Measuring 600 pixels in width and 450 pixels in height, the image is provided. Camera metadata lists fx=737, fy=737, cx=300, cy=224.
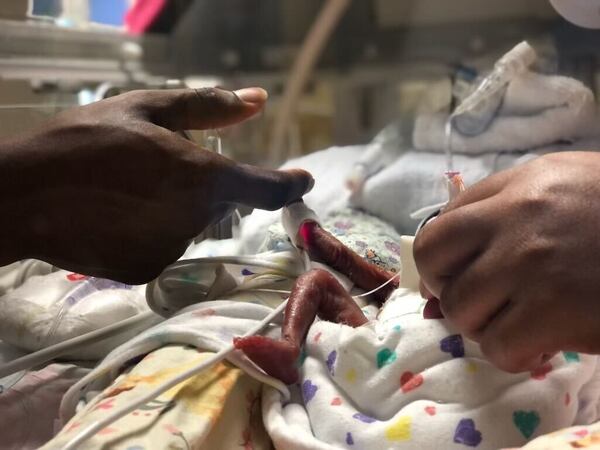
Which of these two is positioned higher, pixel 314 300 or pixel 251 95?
pixel 251 95

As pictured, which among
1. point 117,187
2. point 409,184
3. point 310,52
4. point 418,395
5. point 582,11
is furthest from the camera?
point 310,52

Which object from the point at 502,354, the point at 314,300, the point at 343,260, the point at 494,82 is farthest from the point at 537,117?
the point at 502,354

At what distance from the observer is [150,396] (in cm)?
49

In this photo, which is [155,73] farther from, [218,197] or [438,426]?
[438,426]

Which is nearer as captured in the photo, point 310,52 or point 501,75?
point 501,75

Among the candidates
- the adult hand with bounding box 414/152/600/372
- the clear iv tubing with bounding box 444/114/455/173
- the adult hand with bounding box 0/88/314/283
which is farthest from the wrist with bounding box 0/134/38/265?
the clear iv tubing with bounding box 444/114/455/173

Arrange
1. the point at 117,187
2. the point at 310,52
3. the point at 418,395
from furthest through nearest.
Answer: the point at 310,52
the point at 117,187
the point at 418,395

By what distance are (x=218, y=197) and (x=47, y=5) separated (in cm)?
63

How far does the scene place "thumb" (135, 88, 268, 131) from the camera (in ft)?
2.15

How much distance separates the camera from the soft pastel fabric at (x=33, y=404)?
55cm

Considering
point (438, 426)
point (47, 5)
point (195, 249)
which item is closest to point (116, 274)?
point (195, 249)

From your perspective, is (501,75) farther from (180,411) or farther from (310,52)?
(180,411)

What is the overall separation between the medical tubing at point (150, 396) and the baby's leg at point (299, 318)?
2cm

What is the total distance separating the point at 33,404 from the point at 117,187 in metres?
0.19
